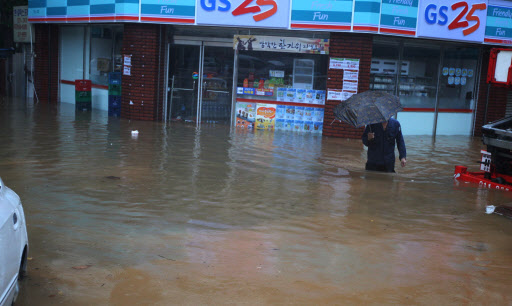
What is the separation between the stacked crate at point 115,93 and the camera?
18.2m

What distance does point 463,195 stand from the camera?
Result: 914cm

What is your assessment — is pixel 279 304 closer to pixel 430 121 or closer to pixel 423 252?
pixel 423 252

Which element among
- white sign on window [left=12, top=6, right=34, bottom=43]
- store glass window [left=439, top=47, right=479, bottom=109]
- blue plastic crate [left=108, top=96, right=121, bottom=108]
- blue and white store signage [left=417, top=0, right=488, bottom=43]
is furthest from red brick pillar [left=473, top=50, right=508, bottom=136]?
white sign on window [left=12, top=6, right=34, bottom=43]

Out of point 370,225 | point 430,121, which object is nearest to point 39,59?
point 430,121

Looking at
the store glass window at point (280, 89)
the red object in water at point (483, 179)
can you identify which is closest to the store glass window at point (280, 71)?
the store glass window at point (280, 89)

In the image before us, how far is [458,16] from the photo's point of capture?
16.2 m

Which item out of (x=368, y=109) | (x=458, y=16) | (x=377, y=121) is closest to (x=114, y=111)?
(x=458, y=16)

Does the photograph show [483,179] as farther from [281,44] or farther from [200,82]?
[200,82]

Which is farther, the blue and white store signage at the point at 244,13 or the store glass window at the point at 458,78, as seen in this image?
the store glass window at the point at 458,78

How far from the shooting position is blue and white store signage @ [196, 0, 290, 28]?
15508 millimetres

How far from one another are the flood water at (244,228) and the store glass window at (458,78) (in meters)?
6.37

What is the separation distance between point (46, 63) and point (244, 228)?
17.7 m

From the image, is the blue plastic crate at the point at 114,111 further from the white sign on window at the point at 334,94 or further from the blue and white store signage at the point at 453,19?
the blue and white store signage at the point at 453,19

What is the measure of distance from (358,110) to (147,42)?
9.58 meters
